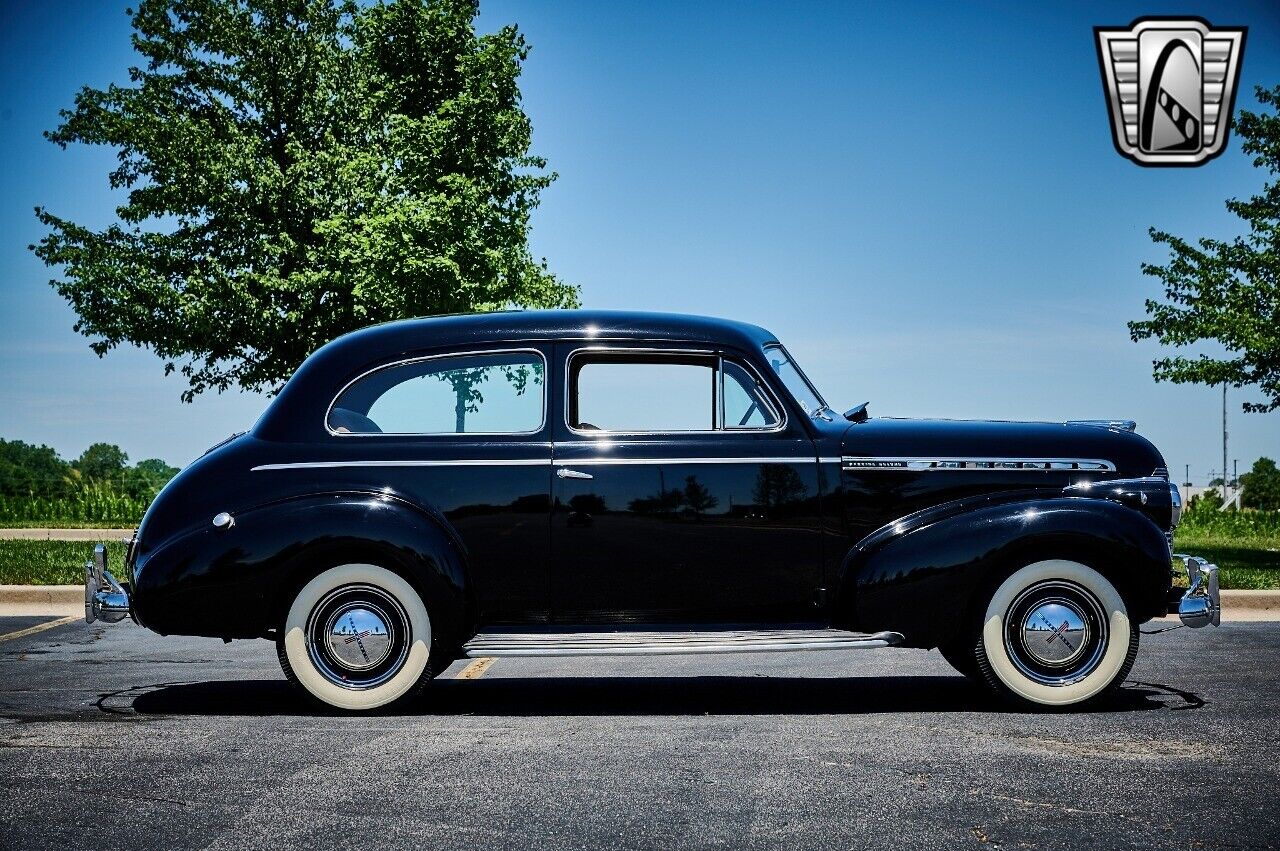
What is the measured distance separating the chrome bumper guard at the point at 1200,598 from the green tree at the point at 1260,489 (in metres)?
51.0

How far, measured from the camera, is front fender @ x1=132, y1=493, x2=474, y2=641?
21.1ft

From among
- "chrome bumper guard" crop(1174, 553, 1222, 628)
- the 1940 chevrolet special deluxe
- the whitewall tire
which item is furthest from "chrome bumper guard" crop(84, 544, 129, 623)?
"chrome bumper guard" crop(1174, 553, 1222, 628)

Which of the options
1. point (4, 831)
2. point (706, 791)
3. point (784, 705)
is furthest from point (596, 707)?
point (4, 831)

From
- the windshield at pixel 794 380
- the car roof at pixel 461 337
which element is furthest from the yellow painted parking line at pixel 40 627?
the windshield at pixel 794 380

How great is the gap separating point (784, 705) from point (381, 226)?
19.6 metres

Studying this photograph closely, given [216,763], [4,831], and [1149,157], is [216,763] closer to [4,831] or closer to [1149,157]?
[4,831]

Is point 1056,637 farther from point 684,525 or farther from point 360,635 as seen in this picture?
point 360,635

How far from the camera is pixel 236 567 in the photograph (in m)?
6.52

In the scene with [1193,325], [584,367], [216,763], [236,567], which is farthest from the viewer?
[1193,325]

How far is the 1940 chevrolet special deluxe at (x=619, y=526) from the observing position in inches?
256

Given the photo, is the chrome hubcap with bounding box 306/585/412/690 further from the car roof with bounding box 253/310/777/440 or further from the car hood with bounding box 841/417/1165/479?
the car hood with bounding box 841/417/1165/479

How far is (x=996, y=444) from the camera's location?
6836 millimetres

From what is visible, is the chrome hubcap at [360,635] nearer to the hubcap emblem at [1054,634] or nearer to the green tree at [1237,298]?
the hubcap emblem at [1054,634]

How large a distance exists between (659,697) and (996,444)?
219 cm
